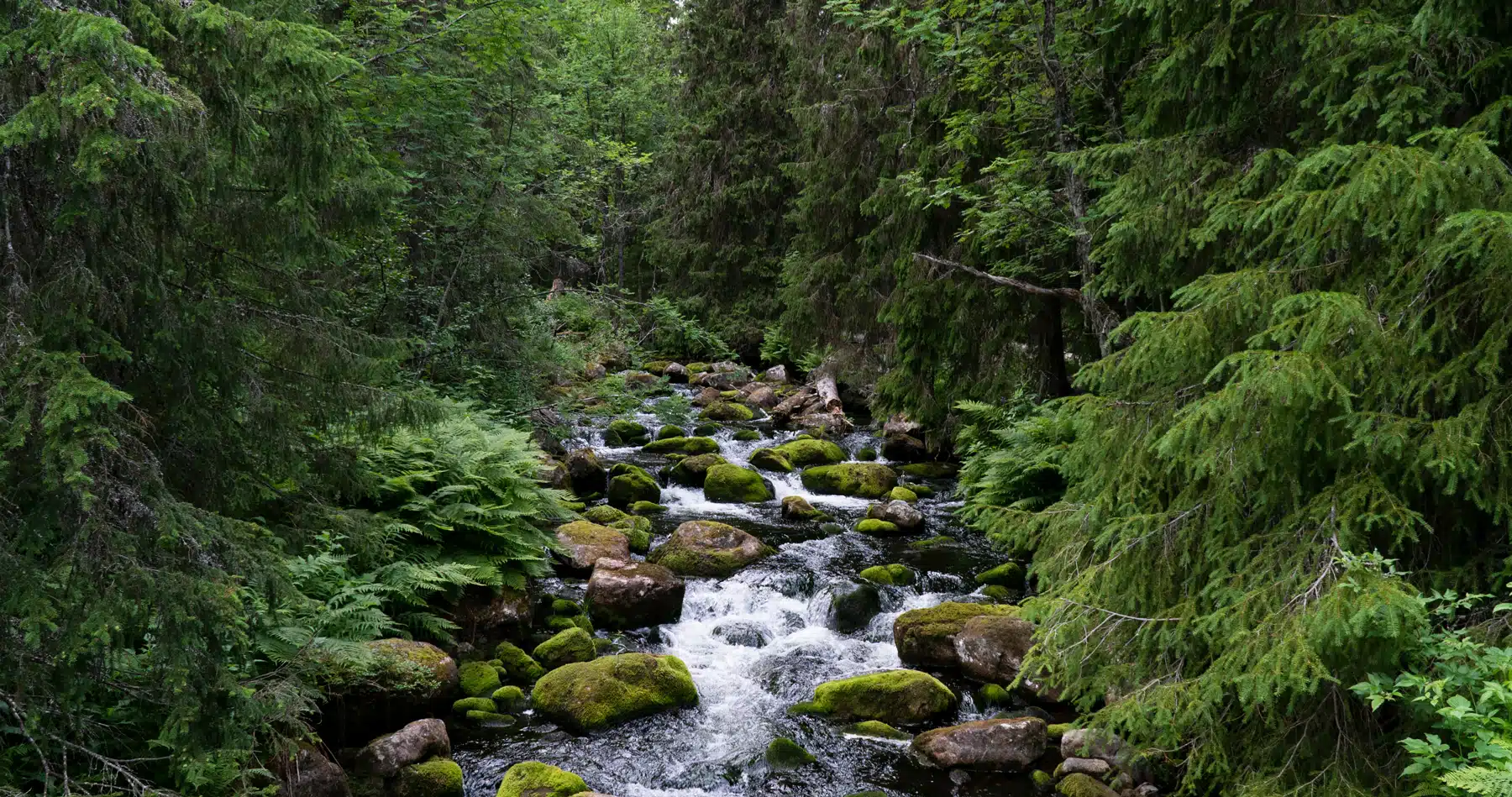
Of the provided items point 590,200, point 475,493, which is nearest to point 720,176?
point 590,200

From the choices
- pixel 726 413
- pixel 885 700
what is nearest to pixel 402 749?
pixel 885 700

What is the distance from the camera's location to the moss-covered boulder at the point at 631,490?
1364 centimetres

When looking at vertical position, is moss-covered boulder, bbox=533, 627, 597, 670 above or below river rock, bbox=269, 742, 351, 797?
below

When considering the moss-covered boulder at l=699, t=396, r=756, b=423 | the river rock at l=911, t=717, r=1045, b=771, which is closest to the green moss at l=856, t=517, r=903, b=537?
the river rock at l=911, t=717, r=1045, b=771

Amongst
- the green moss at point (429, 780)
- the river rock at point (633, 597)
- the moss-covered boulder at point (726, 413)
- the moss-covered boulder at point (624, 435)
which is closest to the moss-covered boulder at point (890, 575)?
the river rock at point (633, 597)

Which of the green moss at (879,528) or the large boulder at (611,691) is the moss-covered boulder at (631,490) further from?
the large boulder at (611,691)

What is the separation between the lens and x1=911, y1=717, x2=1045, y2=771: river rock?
704cm

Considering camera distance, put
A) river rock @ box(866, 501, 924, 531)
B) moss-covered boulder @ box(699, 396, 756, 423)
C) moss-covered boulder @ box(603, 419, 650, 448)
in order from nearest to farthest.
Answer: river rock @ box(866, 501, 924, 531), moss-covered boulder @ box(603, 419, 650, 448), moss-covered boulder @ box(699, 396, 756, 423)

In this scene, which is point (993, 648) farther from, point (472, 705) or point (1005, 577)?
point (472, 705)

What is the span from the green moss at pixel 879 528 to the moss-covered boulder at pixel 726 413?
7.84 m

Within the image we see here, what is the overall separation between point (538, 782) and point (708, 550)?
4861 millimetres

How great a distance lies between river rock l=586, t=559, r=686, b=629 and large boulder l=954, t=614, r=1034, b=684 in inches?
119

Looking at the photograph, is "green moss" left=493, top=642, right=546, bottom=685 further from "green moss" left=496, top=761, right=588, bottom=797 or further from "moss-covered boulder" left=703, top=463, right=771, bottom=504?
"moss-covered boulder" left=703, top=463, right=771, bottom=504

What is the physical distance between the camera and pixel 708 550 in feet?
36.5
